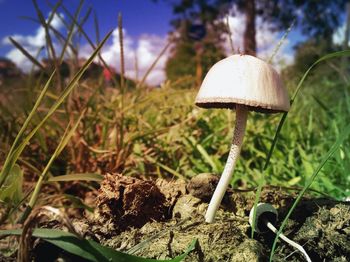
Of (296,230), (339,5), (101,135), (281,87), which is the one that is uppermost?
(339,5)

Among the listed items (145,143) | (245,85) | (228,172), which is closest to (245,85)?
(245,85)

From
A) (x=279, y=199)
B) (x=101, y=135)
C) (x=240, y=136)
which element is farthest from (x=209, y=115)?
(x=240, y=136)

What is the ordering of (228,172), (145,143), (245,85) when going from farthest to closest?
(145,143)
(228,172)
(245,85)

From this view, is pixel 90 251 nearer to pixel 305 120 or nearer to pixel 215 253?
pixel 215 253

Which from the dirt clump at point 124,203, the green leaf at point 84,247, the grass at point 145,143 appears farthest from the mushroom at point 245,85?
the grass at point 145,143

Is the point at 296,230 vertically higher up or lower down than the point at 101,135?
lower down

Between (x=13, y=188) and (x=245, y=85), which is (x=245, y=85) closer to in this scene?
(x=245, y=85)

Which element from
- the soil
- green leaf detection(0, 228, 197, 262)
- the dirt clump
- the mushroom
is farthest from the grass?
green leaf detection(0, 228, 197, 262)
